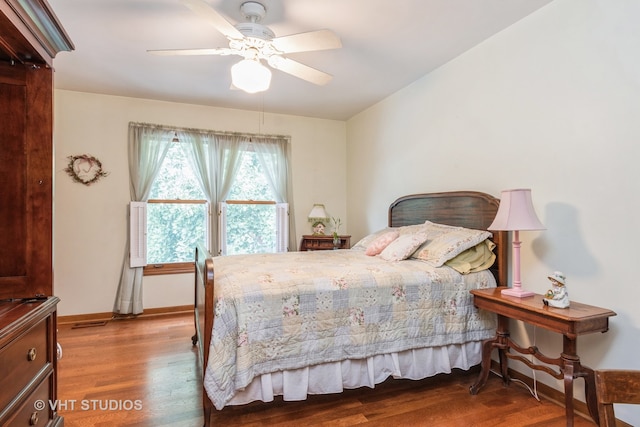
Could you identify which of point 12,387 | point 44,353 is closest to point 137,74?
point 44,353

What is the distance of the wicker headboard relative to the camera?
2439mm

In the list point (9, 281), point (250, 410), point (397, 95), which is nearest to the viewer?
point (9, 281)

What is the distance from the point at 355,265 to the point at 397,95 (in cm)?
227

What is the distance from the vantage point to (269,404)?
205 centimetres

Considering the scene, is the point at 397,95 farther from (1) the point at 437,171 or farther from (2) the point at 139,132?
(2) the point at 139,132

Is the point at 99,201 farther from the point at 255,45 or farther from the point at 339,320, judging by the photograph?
the point at 339,320

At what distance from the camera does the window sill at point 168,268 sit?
394cm

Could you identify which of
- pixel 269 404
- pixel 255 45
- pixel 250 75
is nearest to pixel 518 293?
pixel 269 404

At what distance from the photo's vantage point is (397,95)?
3.71m

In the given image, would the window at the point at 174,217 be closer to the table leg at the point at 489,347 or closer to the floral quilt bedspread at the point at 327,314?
the floral quilt bedspread at the point at 327,314

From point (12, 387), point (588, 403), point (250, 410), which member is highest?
point (12, 387)

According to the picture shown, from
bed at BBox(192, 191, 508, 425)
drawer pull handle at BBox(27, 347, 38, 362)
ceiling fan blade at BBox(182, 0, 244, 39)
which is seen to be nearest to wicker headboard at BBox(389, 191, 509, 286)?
bed at BBox(192, 191, 508, 425)

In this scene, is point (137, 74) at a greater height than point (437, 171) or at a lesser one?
greater

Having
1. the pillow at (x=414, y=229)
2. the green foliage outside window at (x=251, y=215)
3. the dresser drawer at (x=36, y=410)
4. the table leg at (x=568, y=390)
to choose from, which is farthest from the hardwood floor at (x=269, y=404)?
the green foliage outside window at (x=251, y=215)
